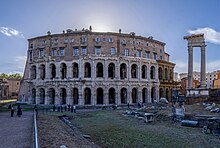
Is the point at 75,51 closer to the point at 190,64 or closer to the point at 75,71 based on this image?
the point at 75,71

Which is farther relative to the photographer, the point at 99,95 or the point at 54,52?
the point at 99,95

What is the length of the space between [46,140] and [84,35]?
2995 centimetres

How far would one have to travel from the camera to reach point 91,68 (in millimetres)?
38406

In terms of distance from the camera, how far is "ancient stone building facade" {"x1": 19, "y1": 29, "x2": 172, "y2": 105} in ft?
127

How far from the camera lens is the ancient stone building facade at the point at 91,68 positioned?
38.6 meters

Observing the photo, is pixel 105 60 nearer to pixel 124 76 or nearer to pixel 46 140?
pixel 124 76

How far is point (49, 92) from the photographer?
41156 millimetres

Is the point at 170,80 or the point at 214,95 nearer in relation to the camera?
the point at 214,95

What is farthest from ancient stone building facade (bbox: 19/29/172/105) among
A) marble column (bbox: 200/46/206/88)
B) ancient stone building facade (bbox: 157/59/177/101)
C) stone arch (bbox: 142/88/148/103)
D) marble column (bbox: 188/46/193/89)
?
marble column (bbox: 200/46/206/88)

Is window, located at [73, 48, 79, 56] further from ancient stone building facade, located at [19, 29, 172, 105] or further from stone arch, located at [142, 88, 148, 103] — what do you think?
stone arch, located at [142, 88, 148, 103]

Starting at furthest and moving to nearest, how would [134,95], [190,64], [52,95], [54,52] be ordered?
[134,95]
[52,95]
[54,52]
[190,64]

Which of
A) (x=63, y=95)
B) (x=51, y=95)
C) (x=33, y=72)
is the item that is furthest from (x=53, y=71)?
(x=63, y=95)

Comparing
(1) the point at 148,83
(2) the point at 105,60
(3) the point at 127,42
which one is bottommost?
(1) the point at 148,83

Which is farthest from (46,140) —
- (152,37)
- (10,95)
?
(10,95)
